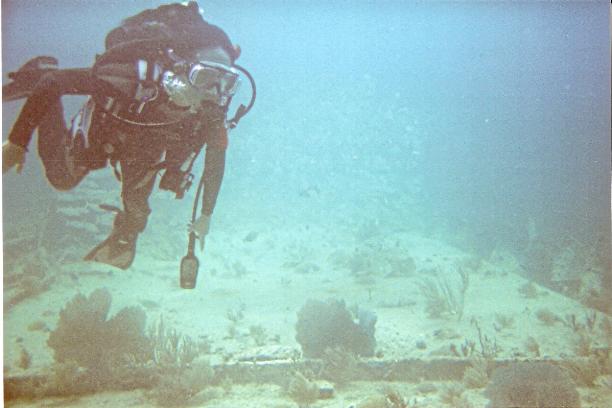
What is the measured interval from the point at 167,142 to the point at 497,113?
183 feet

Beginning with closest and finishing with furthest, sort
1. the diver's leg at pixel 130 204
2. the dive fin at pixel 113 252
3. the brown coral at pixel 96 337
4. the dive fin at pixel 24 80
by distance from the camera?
the dive fin at pixel 24 80, the diver's leg at pixel 130 204, the dive fin at pixel 113 252, the brown coral at pixel 96 337

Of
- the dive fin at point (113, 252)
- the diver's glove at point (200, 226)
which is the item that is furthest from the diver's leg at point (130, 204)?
the diver's glove at point (200, 226)

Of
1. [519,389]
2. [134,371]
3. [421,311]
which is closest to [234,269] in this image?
[421,311]

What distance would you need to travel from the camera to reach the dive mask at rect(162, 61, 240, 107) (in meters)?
3.54

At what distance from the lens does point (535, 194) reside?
25.0 meters

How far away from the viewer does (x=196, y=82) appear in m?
3.55

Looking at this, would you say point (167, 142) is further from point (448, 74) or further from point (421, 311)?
point (448, 74)

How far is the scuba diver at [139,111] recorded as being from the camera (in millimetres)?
3602

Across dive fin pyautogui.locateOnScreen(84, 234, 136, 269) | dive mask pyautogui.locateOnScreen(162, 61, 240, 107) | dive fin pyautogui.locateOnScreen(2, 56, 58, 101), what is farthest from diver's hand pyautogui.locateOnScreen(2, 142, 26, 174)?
dive mask pyautogui.locateOnScreen(162, 61, 240, 107)

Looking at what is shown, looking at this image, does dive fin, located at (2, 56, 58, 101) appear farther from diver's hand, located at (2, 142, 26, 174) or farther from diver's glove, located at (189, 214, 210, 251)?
diver's glove, located at (189, 214, 210, 251)

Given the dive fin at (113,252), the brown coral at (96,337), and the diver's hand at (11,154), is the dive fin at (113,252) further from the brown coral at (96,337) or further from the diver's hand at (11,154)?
the brown coral at (96,337)

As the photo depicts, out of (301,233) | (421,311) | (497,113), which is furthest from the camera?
(497,113)

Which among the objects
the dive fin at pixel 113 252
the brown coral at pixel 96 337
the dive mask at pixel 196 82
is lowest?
the brown coral at pixel 96 337

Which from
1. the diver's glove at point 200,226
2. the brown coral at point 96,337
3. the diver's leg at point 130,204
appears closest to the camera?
the diver's leg at point 130,204
